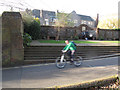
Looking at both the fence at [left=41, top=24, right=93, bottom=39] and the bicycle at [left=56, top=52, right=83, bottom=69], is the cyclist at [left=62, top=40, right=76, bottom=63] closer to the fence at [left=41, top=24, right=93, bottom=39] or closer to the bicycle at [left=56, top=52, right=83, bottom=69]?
the bicycle at [left=56, top=52, right=83, bottom=69]

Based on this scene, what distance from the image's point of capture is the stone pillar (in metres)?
7.86

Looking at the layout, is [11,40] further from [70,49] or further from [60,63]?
[70,49]

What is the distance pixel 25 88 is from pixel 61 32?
14.8m

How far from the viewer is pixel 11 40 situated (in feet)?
26.2

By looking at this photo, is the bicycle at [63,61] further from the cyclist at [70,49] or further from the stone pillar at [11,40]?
the stone pillar at [11,40]

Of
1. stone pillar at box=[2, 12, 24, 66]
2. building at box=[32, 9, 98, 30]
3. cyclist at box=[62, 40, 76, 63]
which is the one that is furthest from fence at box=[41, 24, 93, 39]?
building at box=[32, 9, 98, 30]

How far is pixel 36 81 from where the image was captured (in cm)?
520

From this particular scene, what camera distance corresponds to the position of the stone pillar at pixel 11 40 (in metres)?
7.86

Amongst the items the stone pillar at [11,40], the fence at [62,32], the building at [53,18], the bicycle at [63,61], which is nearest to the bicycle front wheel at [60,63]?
the bicycle at [63,61]

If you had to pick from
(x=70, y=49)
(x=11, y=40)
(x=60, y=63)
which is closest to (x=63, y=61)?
(x=60, y=63)

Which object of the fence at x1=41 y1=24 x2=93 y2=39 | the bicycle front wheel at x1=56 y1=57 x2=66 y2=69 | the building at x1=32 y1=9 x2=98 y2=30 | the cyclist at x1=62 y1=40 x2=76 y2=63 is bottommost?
the bicycle front wheel at x1=56 y1=57 x2=66 y2=69

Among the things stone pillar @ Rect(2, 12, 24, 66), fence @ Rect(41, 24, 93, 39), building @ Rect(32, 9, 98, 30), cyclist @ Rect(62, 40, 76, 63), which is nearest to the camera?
cyclist @ Rect(62, 40, 76, 63)

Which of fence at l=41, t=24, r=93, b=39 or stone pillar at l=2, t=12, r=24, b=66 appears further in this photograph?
fence at l=41, t=24, r=93, b=39

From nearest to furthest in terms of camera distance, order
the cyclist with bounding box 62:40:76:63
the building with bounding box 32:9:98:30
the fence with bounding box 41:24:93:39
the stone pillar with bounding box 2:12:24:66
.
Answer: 1. the cyclist with bounding box 62:40:76:63
2. the stone pillar with bounding box 2:12:24:66
3. the fence with bounding box 41:24:93:39
4. the building with bounding box 32:9:98:30
